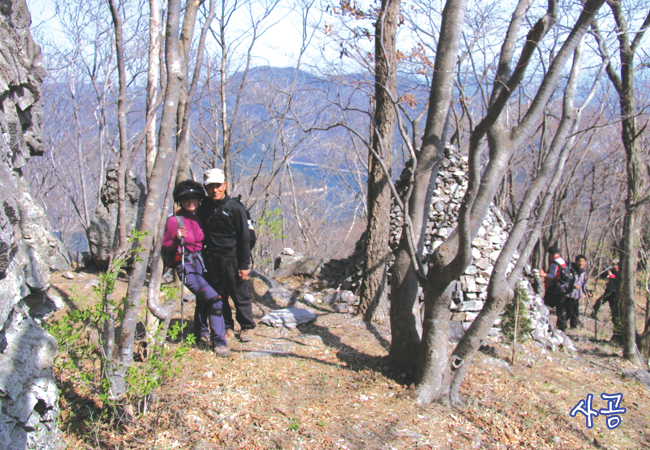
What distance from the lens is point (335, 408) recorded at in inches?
Result: 132

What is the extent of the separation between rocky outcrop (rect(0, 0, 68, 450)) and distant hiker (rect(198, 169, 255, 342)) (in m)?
1.43

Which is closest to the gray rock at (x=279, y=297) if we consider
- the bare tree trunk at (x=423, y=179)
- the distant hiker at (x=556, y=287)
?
the bare tree trunk at (x=423, y=179)

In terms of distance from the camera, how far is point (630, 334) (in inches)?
269

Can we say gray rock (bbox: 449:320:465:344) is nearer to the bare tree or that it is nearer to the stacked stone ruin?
the stacked stone ruin

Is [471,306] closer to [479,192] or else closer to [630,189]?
[630,189]

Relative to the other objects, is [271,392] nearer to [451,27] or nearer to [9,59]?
[9,59]

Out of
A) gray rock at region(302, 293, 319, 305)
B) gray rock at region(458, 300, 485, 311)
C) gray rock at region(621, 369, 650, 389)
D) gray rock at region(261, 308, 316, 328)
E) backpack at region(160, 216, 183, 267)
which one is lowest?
gray rock at region(621, 369, 650, 389)

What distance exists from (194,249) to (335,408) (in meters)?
1.90

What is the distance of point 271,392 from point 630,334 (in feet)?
21.0

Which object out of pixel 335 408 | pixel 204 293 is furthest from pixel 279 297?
pixel 335 408

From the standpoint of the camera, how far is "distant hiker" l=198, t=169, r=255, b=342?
4.06m

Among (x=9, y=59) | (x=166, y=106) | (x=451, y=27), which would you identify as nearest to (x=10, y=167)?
(x=9, y=59)

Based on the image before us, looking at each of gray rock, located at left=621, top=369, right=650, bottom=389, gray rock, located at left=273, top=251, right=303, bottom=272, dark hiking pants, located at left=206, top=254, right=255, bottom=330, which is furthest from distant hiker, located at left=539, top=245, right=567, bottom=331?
dark hiking pants, located at left=206, top=254, right=255, bottom=330

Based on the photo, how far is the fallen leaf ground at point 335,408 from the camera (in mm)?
2855
